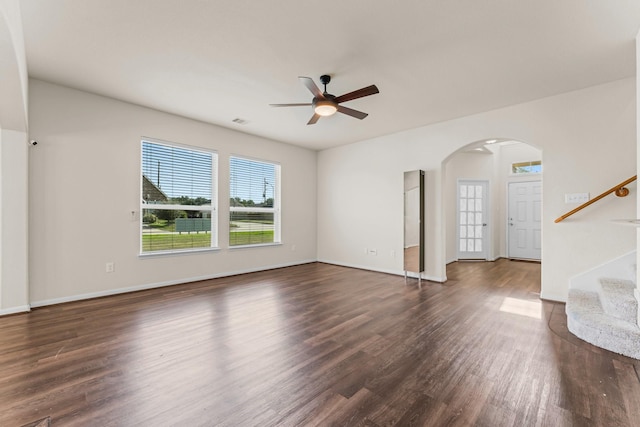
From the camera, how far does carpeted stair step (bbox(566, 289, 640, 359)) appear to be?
231 centimetres

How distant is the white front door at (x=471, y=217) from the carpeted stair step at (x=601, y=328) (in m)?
4.24

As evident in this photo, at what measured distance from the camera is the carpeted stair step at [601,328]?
2315 mm

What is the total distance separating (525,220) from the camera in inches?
278

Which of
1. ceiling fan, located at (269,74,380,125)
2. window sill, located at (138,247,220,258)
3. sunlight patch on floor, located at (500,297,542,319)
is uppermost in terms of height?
ceiling fan, located at (269,74,380,125)

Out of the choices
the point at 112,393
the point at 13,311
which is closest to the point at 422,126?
the point at 112,393

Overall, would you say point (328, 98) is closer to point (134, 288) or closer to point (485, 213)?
point (134, 288)

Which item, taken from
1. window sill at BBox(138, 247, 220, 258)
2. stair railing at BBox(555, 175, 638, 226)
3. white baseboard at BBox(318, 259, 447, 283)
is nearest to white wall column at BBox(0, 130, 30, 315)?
window sill at BBox(138, 247, 220, 258)

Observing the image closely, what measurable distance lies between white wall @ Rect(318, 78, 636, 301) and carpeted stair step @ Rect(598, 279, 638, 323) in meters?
0.59

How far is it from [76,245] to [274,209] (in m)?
3.38

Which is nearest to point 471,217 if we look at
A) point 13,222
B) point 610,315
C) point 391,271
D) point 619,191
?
point 391,271

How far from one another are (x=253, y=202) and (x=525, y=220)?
6711mm

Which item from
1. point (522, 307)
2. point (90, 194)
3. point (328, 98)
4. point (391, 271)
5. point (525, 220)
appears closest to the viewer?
point (328, 98)

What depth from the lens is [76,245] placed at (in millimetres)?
3715

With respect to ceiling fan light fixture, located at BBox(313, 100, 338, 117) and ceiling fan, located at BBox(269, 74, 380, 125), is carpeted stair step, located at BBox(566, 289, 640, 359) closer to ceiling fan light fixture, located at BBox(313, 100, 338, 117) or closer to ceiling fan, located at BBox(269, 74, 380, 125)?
ceiling fan, located at BBox(269, 74, 380, 125)
